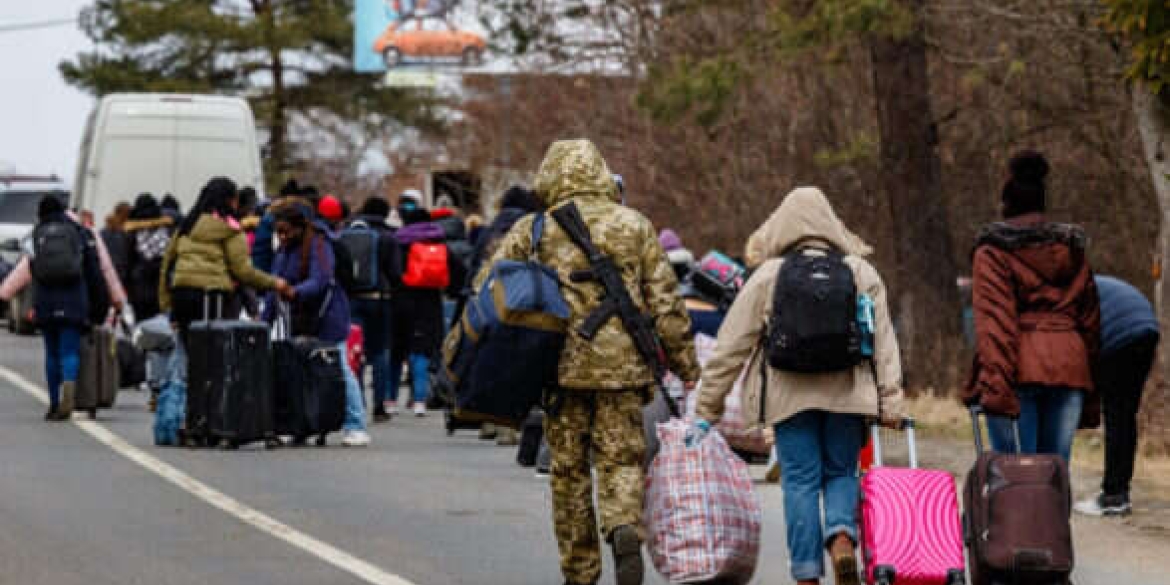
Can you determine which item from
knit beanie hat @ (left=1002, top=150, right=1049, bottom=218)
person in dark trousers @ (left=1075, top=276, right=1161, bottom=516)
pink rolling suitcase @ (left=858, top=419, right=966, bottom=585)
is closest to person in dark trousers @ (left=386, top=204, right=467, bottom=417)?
person in dark trousers @ (left=1075, top=276, right=1161, bottom=516)

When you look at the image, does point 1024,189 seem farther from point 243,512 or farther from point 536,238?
point 243,512

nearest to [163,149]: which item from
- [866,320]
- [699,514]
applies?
[699,514]

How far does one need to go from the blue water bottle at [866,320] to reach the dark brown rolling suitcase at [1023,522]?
76 centimetres

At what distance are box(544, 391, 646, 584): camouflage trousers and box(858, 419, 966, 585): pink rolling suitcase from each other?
1035 millimetres

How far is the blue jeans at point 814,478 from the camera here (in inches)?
375

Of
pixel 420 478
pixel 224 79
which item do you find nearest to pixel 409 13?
pixel 224 79

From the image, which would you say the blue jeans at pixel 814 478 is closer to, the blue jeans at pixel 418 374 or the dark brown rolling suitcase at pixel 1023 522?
the dark brown rolling suitcase at pixel 1023 522

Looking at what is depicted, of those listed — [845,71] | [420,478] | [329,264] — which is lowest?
[420,478]

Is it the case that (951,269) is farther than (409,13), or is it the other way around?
(409,13)

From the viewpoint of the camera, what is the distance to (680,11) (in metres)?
24.7

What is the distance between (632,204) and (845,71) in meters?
4.14

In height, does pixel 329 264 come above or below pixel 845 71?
below

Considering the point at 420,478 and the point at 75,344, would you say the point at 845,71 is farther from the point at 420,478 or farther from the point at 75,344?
the point at 420,478

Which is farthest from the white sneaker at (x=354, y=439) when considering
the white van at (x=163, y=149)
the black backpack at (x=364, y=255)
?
the white van at (x=163, y=149)
